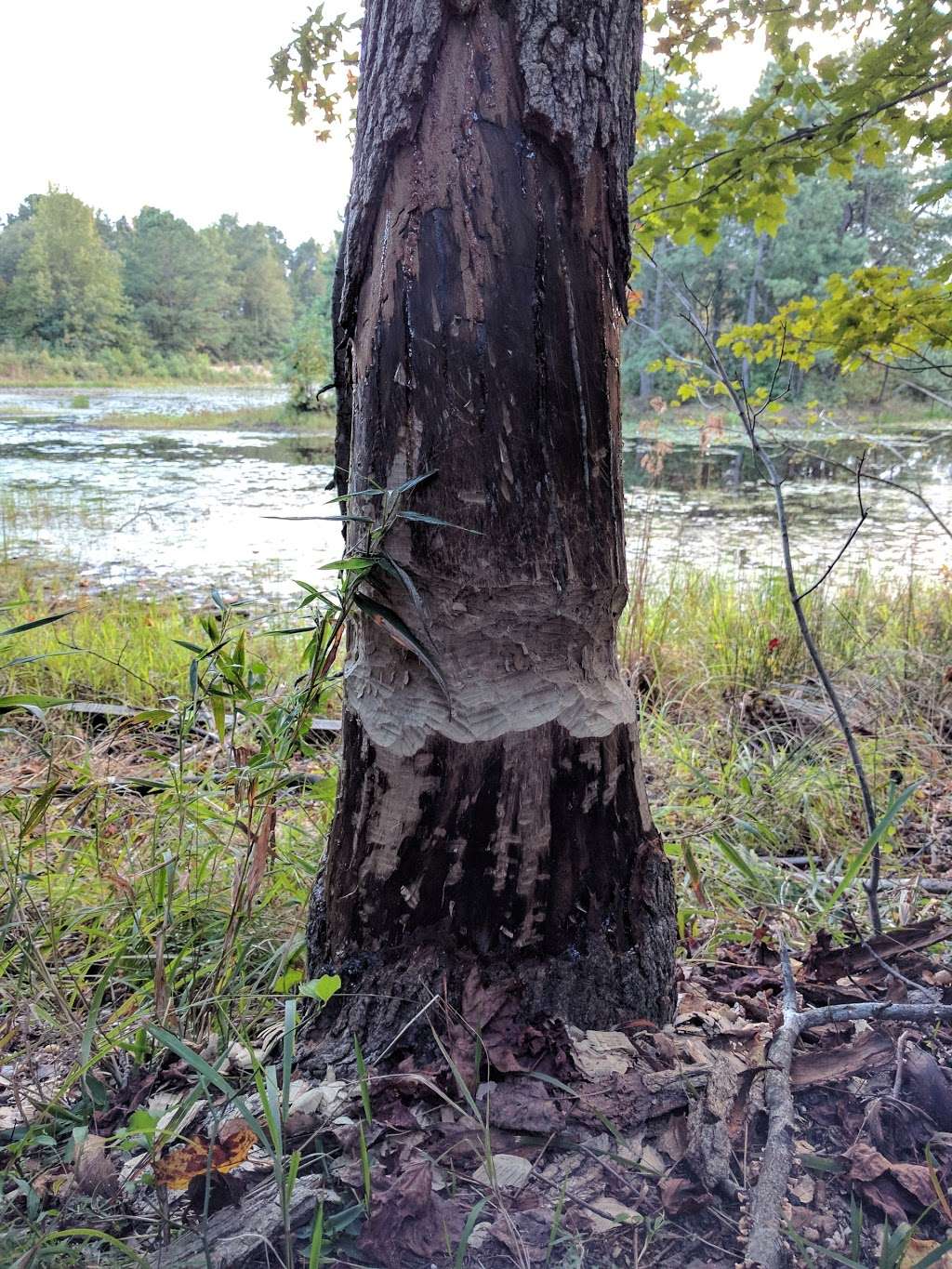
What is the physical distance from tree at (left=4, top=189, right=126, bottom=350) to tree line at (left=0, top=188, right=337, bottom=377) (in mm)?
56

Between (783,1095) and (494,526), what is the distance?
2.74ft

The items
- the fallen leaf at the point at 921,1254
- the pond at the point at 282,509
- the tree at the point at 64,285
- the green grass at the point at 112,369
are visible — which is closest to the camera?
the fallen leaf at the point at 921,1254

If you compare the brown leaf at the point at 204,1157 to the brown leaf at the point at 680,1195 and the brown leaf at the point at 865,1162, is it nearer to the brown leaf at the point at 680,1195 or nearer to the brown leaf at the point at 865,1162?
the brown leaf at the point at 680,1195

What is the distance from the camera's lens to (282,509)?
29.5 feet

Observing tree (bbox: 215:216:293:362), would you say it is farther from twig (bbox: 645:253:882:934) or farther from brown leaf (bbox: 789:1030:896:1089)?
brown leaf (bbox: 789:1030:896:1089)

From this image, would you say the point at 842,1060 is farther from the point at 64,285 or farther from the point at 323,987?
the point at 64,285

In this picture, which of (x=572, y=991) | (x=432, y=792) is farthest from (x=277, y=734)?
(x=572, y=991)

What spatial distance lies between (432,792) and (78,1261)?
651mm

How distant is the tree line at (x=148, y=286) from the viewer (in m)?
45.1

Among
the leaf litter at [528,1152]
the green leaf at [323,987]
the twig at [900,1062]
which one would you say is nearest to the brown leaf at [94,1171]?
the leaf litter at [528,1152]

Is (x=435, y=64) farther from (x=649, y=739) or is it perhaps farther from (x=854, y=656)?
(x=854, y=656)

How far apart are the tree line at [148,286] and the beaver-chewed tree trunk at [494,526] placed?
33.3 m

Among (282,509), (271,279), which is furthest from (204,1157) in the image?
(271,279)

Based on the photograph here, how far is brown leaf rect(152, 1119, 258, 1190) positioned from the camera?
938mm
